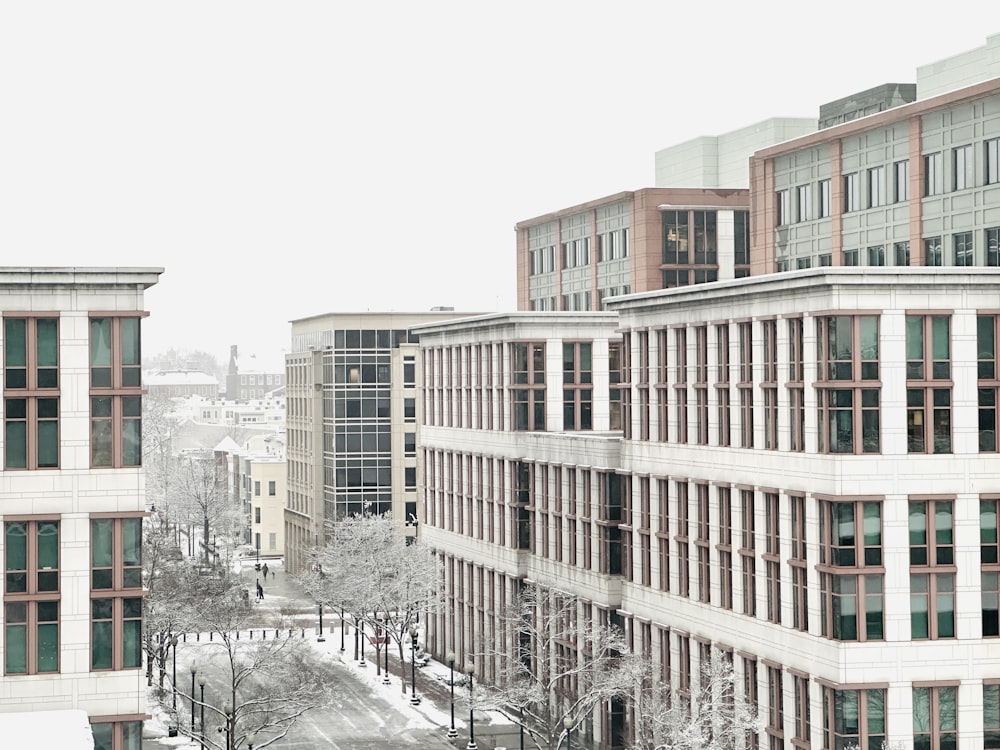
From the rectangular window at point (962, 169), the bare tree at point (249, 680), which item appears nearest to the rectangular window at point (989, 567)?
the rectangular window at point (962, 169)

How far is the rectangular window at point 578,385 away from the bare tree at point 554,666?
9.81 metres

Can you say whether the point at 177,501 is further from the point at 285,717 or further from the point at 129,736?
the point at 129,736

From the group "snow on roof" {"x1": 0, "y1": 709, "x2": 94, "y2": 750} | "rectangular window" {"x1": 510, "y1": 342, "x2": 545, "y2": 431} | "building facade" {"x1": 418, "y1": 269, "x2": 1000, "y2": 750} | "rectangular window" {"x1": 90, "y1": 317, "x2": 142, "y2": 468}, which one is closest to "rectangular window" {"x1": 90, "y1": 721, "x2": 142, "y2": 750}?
"snow on roof" {"x1": 0, "y1": 709, "x2": 94, "y2": 750}

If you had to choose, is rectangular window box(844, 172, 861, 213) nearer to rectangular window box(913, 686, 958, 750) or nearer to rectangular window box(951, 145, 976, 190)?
rectangular window box(951, 145, 976, 190)

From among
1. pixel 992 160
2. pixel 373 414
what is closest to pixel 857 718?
pixel 992 160

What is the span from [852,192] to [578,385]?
2033cm

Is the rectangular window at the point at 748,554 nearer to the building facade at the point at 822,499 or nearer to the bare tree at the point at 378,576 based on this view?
the building facade at the point at 822,499

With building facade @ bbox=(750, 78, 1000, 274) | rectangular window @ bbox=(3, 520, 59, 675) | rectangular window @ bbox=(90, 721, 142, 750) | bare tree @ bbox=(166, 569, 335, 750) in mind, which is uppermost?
building facade @ bbox=(750, 78, 1000, 274)

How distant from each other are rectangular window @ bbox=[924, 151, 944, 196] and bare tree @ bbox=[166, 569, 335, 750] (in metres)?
35.2

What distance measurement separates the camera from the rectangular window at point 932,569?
179 ft

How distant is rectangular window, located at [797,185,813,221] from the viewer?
77438 millimetres

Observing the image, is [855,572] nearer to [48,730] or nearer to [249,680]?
[48,730]

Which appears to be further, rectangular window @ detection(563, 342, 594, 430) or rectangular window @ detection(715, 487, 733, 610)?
rectangular window @ detection(563, 342, 594, 430)

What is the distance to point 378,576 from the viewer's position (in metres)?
97.6
